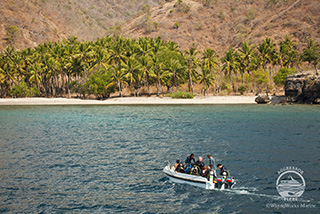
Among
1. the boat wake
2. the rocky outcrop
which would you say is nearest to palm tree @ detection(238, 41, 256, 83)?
the rocky outcrop

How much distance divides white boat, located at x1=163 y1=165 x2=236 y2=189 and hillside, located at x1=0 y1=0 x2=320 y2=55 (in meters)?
136

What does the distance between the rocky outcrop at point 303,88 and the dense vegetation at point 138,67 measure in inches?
380

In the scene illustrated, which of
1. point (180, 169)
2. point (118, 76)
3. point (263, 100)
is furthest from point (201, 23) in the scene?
point (180, 169)

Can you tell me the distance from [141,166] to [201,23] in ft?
556

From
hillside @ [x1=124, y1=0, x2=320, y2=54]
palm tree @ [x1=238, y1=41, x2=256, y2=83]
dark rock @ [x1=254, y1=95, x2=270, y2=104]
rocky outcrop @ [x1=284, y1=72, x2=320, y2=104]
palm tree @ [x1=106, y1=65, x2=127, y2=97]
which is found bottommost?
dark rock @ [x1=254, y1=95, x2=270, y2=104]

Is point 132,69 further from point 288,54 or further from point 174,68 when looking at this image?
point 288,54

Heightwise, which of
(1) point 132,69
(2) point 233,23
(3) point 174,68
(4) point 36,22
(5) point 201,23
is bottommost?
(3) point 174,68

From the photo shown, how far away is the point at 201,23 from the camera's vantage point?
18150 centimetres

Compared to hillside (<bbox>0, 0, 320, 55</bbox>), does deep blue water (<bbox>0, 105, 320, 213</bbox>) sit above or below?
below

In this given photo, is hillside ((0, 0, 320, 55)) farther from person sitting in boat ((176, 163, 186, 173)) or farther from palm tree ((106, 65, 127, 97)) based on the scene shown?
person sitting in boat ((176, 163, 186, 173))

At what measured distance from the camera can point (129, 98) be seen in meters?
96.2

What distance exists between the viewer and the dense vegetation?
94.5m

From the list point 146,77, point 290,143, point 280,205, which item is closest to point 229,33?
point 146,77

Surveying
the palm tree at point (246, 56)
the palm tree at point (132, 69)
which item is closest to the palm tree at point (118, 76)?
the palm tree at point (132, 69)
